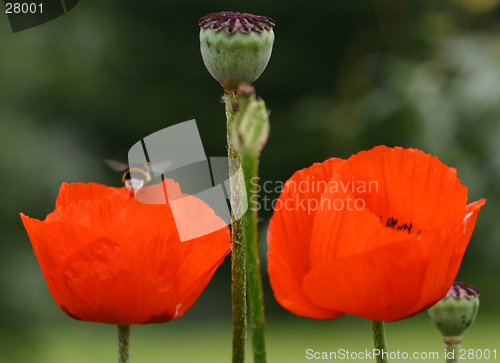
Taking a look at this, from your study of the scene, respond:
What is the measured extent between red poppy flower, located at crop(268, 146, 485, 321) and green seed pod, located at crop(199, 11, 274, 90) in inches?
1.9

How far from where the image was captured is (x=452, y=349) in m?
0.25

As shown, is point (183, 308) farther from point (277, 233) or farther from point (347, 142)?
point (347, 142)

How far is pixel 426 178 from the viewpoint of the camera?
0.71 feet

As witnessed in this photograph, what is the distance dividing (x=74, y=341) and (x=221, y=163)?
1186mm

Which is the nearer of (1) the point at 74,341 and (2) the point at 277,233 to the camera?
(2) the point at 277,233

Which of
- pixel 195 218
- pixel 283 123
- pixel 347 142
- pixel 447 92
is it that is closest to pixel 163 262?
pixel 195 218

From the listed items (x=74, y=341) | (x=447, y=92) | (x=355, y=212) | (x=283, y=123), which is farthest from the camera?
(x=283, y=123)

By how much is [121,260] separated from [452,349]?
14 centimetres

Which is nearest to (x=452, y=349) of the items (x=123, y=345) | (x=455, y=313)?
(x=455, y=313)

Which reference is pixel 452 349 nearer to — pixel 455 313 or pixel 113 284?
pixel 455 313

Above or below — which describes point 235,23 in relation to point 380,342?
above

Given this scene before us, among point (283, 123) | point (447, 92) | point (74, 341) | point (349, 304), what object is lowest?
point (74, 341)

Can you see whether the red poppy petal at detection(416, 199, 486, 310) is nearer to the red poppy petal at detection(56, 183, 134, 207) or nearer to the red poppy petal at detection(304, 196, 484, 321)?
the red poppy petal at detection(304, 196, 484, 321)

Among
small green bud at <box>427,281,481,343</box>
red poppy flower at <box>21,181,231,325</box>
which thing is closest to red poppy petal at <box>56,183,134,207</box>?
red poppy flower at <box>21,181,231,325</box>
